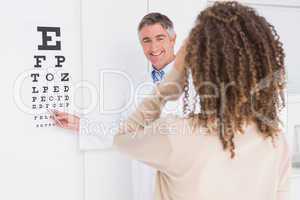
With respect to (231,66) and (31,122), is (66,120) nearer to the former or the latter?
(31,122)

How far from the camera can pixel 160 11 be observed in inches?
61.8

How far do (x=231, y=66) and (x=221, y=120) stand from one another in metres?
0.12

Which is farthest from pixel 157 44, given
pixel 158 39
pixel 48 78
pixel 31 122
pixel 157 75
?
pixel 31 122

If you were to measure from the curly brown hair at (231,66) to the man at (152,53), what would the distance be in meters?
0.65

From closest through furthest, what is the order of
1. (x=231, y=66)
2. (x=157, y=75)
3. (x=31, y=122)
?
(x=231, y=66), (x=31, y=122), (x=157, y=75)

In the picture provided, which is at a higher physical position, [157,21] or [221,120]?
[157,21]

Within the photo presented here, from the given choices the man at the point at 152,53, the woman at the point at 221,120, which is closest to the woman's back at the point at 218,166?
the woman at the point at 221,120

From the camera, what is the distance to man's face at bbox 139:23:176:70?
1.43m

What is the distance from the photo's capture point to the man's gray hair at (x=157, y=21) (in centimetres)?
143

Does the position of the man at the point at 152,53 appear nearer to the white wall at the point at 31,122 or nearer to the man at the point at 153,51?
the man at the point at 153,51

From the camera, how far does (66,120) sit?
1.45 metres

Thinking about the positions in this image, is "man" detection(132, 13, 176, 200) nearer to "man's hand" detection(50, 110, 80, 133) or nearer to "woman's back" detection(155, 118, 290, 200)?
"man's hand" detection(50, 110, 80, 133)

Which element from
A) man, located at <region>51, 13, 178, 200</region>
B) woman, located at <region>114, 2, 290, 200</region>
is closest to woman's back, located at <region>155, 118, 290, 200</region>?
woman, located at <region>114, 2, 290, 200</region>

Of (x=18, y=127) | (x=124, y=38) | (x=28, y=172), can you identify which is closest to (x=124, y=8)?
(x=124, y=38)
